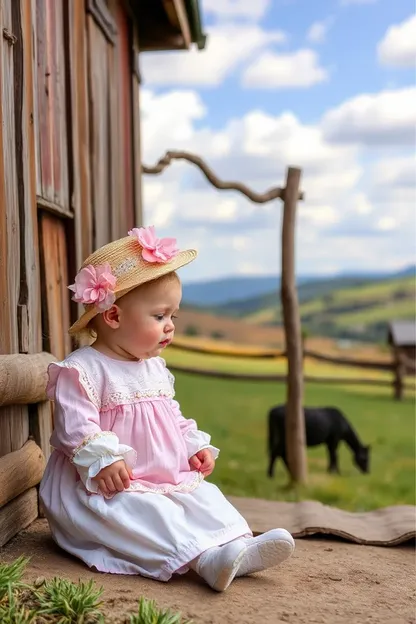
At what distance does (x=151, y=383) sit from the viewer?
12.0 feet

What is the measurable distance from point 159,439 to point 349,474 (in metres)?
6.66

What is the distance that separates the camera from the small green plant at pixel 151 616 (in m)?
2.75

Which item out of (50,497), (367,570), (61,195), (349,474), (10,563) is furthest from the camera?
(349,474)


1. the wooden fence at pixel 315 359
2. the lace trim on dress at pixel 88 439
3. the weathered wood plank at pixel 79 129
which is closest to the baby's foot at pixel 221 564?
the lace trim on dress at pixel 88 439

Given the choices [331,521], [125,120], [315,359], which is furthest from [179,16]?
[315,359]

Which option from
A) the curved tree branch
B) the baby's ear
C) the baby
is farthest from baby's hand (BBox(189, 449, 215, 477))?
the curved tree branch

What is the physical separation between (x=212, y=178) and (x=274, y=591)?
5.04 metres

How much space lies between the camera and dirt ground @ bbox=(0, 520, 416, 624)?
9.97 feet

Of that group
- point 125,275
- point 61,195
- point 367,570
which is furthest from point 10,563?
point 61,195

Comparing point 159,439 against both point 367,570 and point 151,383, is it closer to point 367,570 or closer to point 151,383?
point 151,383

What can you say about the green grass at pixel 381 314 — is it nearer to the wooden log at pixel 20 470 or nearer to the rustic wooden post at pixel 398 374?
the rustic wooden post at pixel 398 374

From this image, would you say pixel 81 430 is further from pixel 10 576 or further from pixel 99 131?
pixel 99 131

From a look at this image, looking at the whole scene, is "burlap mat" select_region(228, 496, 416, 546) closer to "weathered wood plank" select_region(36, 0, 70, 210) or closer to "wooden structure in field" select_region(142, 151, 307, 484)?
"wooden structure in field" select_region(142, 151, 307, 484)

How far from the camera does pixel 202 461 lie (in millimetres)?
3725
